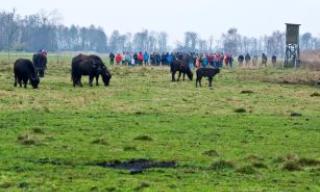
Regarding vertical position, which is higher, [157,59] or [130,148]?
[157,59]

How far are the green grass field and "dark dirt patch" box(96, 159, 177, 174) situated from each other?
0.67 feet

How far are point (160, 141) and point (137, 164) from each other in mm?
2975

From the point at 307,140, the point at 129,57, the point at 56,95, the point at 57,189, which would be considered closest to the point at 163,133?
the point at 307,140

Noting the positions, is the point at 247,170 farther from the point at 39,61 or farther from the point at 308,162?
the point at 39,61

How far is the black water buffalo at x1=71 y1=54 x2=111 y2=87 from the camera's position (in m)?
38.6

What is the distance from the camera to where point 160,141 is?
683 inches

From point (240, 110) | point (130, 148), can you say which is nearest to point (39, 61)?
point (240, 110)

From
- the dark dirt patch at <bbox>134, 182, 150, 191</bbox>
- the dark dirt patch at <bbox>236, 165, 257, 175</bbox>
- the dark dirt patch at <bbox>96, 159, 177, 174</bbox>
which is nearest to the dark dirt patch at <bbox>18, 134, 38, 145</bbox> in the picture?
the dark dirt patch at <bbox>96, 159, 177, 174</bbox>

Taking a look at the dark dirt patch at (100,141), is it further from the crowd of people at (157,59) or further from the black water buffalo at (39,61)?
the crowd of people at (157,59)

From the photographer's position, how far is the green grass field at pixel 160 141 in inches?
496

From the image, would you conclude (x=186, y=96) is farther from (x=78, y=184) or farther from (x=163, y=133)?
Answer: (x=78, y=184)

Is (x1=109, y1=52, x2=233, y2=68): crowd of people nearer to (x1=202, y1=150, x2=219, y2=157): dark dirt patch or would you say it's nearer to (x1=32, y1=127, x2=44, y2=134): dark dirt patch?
(x1=32, y1=127, x2=44, y2=134): dark dirt patch

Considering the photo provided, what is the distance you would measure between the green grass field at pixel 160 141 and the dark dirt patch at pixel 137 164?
8.0 inches

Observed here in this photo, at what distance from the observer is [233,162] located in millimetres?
14219
